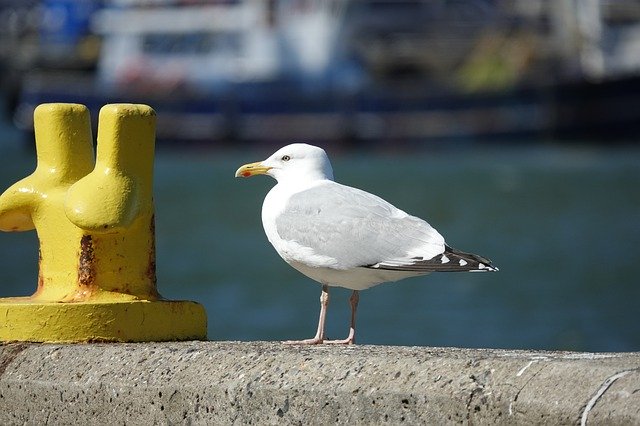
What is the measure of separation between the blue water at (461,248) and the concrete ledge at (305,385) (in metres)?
7.71

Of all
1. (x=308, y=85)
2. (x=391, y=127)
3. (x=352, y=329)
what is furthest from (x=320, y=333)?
(x=308, y=85)

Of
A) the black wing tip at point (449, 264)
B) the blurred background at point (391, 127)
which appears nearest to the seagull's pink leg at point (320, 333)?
the black wing tip at point (449, 264)

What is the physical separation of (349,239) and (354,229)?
0.03m

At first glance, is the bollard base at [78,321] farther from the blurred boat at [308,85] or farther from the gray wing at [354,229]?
the blurred boat at [308,85]

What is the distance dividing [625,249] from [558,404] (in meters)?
16.8

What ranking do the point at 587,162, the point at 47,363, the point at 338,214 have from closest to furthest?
the point at 47,363
the point at 338,214
the point at 587,162

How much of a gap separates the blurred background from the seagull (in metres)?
9.10

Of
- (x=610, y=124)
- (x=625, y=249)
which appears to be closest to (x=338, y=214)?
(x=625, y=249)

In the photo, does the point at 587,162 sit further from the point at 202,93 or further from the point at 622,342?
the point at 622,342

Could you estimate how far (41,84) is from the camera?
39.7 m

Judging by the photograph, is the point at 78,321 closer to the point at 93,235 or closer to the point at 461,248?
the point at 93,235

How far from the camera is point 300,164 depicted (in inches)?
159

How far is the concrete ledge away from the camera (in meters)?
2.52

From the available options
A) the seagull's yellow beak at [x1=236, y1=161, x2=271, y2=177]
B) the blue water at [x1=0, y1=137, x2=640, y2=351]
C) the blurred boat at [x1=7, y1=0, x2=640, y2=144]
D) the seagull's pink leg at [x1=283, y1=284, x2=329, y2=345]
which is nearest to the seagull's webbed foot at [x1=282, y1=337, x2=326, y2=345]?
the seagull's pink leg at [x1=283, y1=284, x2=329, y2=345]
